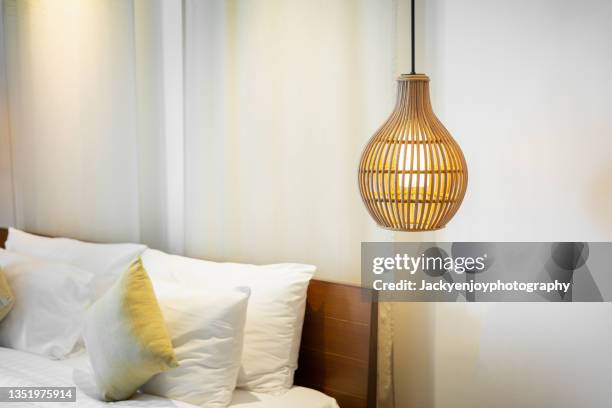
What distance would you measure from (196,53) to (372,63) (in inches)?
33.1

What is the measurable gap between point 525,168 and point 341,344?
855 millimetres

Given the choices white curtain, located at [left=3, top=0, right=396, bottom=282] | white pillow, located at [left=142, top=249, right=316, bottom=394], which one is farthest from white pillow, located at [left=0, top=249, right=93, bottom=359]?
white pillow, located at [left=142, top=249, right=316, bottom=394]

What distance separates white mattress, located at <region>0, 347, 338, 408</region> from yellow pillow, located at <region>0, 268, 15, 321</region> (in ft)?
0.58

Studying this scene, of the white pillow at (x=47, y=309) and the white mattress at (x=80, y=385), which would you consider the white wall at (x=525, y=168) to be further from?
the white pillow at (x=47, y=309)

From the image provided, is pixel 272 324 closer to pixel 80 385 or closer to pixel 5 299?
pixel 80 385

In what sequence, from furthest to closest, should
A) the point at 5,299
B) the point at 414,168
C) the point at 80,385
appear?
1. the point at 5,299
2. the point at 80,385
3. the point at 414,168

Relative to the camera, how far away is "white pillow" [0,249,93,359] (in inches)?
103

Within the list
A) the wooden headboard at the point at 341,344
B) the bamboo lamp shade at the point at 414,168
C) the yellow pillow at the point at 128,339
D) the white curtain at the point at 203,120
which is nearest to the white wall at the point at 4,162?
the white curtain at the point at 203,120

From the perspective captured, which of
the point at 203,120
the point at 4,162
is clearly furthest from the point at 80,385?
the point at 4,162

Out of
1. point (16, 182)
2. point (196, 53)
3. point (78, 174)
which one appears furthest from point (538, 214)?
point (16, 182)

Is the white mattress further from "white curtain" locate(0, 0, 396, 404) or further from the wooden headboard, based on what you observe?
"white curtain" locate(0, 0, 396, 404)

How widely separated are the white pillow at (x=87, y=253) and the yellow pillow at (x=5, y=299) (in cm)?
32

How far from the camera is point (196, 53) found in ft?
9.00

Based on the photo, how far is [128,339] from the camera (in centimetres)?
204
